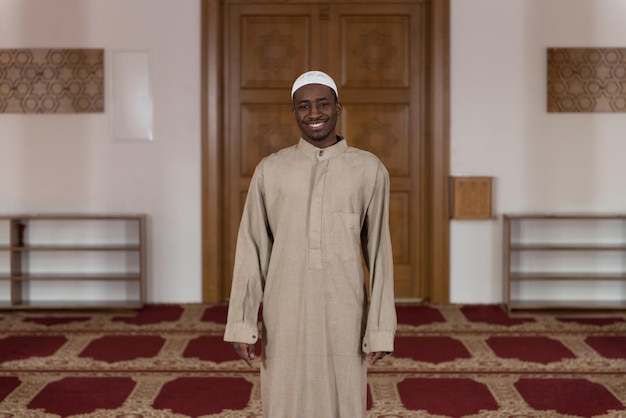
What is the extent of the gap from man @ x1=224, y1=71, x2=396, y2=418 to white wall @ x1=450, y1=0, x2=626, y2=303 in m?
4.19

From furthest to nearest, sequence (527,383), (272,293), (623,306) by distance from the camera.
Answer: (623,306) < (527,383) < (272,293)

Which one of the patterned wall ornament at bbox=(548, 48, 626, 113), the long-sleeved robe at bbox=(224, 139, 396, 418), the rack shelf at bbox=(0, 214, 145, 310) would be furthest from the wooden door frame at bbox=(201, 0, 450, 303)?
the long-sleeved robe at bbox=(224, 139, 396, 418)

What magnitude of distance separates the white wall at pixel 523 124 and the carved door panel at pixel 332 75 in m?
0.35

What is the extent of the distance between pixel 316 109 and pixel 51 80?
458 cm

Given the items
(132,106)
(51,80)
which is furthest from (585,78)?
(51,80)

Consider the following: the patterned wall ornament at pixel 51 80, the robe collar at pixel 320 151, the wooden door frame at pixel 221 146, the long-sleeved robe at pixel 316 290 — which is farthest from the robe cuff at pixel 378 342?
the patterned wall ornament at pixel 51 80

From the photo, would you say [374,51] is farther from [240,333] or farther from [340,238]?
[240,333]

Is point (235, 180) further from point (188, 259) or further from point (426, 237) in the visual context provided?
point (426, 237)

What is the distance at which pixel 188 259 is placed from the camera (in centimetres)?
662

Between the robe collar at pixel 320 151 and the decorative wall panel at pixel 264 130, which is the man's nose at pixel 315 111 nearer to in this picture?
the robe collar at pixel 320 151

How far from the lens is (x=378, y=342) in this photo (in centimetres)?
246

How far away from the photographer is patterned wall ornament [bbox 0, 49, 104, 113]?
6496 millimetres

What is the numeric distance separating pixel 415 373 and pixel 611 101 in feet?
10.1

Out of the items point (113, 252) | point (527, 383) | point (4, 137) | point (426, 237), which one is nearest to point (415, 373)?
point (527, 383)
